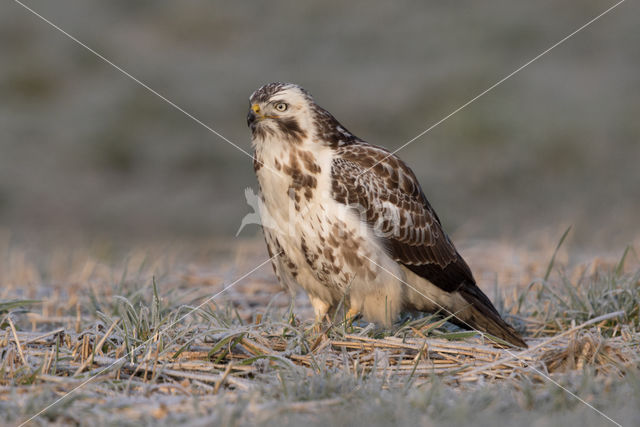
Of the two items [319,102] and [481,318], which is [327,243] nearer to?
[481,318]

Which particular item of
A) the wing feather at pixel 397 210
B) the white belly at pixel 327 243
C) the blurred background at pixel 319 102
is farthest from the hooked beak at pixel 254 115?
the blurred background at pixel 319 102

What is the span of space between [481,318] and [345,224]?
1.09 meters

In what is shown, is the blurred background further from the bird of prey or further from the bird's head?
the bird's head

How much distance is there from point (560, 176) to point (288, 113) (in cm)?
1084

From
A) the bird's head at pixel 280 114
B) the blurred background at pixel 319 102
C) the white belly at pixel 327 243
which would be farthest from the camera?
the blurred background at pixel 319 102

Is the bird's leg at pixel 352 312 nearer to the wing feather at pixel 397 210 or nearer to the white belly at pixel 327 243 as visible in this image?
the white belly at pixel 327 243

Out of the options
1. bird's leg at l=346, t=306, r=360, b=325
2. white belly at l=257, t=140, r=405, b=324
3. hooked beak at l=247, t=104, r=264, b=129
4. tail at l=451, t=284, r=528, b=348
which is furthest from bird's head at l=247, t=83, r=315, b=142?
tail at l=451, t=284, r=528, b=348

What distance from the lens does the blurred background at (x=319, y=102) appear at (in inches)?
533

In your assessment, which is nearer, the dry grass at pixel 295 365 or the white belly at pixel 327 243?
the dry grass at pixel 295 365

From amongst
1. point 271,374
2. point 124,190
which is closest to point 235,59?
point 124,190

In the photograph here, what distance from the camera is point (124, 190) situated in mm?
14758

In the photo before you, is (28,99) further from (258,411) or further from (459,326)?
(258,411)

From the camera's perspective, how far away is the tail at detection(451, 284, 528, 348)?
4.53 metres

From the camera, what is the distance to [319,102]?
1612 cm
